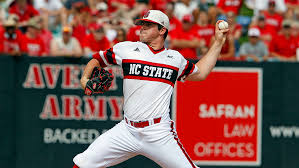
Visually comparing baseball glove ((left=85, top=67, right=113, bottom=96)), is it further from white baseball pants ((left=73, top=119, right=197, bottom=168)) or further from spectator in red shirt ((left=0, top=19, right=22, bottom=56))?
spectator in red shirt ((left=0, top=19, right=22, bottom=56))

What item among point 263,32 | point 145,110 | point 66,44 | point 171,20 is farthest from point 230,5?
point 145,110

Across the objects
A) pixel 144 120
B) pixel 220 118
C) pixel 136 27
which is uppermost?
pixel 136 27

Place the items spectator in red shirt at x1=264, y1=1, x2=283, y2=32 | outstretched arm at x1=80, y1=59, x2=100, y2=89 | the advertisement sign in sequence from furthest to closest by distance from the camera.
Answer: spectator in red shirt at x1=264, y1=1, x2=283, y2=32, the advertisement sign, outstretched arm at x1=80, y1=59, x2=100, y2=89

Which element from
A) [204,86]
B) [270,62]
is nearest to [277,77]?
[270,62]

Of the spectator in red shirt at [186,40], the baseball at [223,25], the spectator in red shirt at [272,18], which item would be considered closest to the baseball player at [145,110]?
the baseball at [223,25]

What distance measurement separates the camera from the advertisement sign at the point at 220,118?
344 inches

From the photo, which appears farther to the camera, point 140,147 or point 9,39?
point 9,39

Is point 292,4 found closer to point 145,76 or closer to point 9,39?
point 9,39

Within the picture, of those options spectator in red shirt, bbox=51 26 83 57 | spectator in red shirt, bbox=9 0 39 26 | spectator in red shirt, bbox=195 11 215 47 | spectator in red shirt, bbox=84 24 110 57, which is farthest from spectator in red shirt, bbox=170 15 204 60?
spectator in red shirt, bbox=9 0 39 26

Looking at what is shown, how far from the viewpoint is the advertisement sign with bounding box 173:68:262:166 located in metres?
8.73

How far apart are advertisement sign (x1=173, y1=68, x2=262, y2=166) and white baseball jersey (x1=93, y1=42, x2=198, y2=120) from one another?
3.14 metres

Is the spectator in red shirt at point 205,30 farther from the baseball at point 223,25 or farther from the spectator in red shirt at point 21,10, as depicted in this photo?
the baseball at point 223,25

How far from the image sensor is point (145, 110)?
18.0 ft

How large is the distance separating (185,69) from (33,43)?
520 centimetres
